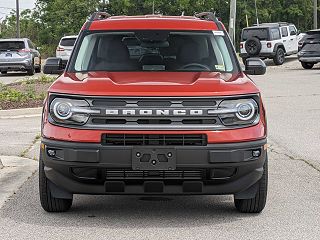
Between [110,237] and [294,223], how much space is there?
1590mm

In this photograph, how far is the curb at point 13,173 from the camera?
7.74 m

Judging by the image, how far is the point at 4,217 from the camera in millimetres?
6598

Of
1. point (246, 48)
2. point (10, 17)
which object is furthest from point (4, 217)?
point (10, 17)

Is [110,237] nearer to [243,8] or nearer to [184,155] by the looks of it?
[184,155]

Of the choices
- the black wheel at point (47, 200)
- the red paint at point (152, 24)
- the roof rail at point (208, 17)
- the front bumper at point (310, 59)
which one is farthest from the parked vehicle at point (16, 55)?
the black wheel at point (47, 200)

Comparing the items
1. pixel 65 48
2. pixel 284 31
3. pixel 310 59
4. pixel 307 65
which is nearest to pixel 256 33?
pixel 284 31

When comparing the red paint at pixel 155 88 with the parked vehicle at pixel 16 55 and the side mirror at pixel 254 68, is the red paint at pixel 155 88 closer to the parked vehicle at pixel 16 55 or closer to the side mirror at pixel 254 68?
the side mirror at pixel 254 68

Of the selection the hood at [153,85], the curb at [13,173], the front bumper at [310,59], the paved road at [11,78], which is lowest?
the paved road at [11,78]

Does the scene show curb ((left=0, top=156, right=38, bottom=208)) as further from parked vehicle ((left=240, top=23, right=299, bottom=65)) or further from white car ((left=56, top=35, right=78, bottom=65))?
parked vehicle ((left=240, top=23, right=299, bottom=65))

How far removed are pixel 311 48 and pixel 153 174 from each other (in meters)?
26.0

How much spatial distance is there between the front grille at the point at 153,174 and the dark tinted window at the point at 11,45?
26725 millimetres

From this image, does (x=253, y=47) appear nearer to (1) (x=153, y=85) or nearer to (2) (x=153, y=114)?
(1) (x=153, y=85)

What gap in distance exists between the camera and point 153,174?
6086 mm

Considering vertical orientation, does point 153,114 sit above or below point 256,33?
above
